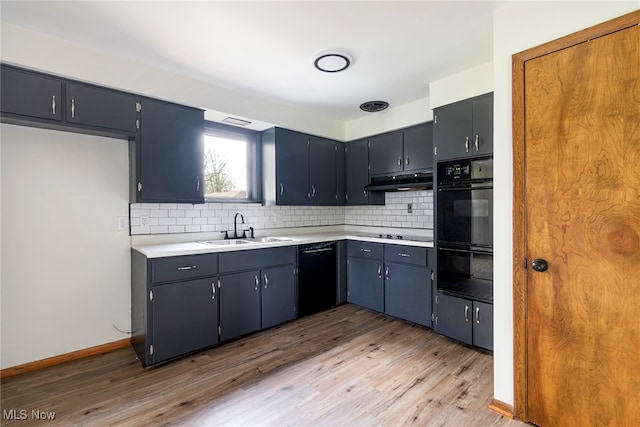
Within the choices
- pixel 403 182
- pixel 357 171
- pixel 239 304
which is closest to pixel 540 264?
pixel 403 182

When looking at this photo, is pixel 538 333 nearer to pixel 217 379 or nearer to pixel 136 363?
pixel 217 379

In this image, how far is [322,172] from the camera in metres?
3.95

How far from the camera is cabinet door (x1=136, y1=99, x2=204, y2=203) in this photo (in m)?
2.52

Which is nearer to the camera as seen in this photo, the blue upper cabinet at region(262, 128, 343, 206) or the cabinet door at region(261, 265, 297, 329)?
the cabinet door at region(261, 265, 297, 329)

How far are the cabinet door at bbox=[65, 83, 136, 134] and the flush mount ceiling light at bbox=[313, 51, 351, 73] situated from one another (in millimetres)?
1570

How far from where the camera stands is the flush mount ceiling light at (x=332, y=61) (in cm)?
233

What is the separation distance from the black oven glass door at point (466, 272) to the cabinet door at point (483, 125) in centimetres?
90

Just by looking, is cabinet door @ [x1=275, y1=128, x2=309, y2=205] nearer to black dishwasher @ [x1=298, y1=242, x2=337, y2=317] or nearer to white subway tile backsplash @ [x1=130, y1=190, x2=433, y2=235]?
white subway tile backsplash @ [x1=130, y1=190, x2=433, y2=235]

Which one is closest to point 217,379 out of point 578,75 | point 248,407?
point 248,407

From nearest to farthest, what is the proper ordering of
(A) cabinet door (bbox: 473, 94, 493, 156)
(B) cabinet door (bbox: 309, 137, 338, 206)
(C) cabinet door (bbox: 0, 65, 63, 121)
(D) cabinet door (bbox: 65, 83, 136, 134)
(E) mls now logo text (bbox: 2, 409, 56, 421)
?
(E) mls now logo text (bbox: 2, 409, 56, 421) → (C) cabinet door (bbox: 0, 65, 63, 121) → (D) cabinet door (bbox: 65, 83, 136, 134) → (A) cabinet door (bbox: 473, 94, 493, 156) → (B) cabinet door (bbox: 309, 137, 338, 206)

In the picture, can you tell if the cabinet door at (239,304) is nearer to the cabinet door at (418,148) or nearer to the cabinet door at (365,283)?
the cabinet door at (365,283)

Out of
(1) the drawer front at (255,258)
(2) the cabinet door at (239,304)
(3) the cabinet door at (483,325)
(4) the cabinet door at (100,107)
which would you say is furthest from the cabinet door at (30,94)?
(3) the cabinet door at (483,325)

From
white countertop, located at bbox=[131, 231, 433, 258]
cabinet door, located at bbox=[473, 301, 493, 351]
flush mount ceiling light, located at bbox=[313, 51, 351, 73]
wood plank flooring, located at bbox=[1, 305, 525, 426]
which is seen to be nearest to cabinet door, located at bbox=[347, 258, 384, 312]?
white countertop, located at bbox=[131, 231, 433, 258]

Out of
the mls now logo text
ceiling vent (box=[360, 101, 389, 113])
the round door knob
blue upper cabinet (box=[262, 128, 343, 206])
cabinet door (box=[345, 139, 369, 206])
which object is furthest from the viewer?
cabinet door (box=[345, 139, 369, 206])
